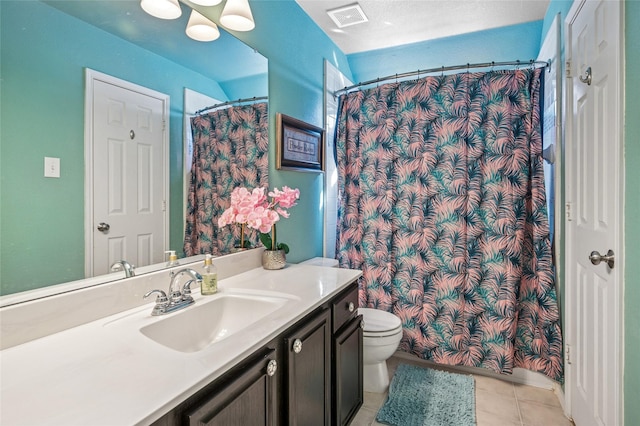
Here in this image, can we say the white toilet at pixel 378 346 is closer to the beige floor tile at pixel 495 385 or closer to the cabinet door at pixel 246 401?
the beige floor tile at pixel 495 385

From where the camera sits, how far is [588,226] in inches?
62.9

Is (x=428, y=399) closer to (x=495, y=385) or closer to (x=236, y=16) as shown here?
(x=495, y=385)

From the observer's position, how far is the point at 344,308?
1.61 metres

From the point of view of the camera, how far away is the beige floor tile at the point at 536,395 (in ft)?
6.81

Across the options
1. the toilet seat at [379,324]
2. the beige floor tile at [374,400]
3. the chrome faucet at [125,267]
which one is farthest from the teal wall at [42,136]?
the beige floor tile at [374,400]

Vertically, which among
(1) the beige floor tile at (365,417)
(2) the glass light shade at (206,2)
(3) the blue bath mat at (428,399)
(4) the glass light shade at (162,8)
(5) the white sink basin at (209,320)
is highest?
(2) the glass light shade at (206,2)

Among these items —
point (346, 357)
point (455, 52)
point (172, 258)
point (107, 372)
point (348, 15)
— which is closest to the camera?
point (107, 372)

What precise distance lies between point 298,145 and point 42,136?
146 centimetres

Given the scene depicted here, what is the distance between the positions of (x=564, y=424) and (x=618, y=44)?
1883 mm

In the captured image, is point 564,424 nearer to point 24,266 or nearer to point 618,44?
point 618,44

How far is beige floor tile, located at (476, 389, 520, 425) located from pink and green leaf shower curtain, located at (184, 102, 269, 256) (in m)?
1.63

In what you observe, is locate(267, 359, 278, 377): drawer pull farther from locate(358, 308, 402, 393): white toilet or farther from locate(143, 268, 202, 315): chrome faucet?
locate(358, 308, 402, 393): white toilet

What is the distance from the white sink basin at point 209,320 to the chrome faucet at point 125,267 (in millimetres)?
224

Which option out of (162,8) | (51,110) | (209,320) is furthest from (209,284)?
(162,8)
